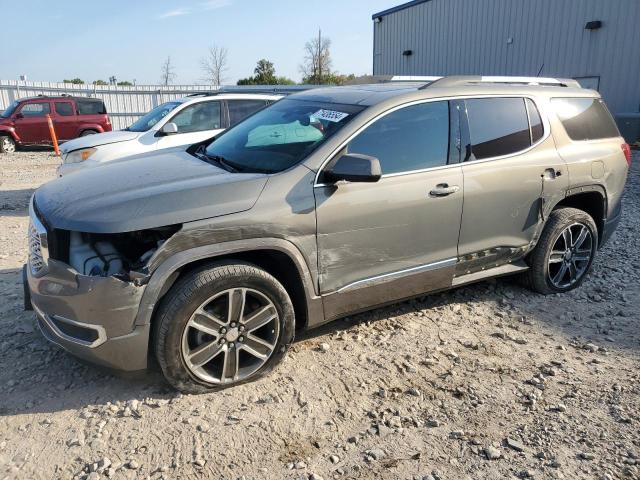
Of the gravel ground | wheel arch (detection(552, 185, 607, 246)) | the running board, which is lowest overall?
the gravel ground

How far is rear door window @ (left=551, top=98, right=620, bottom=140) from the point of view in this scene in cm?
451

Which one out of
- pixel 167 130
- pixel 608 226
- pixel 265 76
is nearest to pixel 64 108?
pixel 167 130

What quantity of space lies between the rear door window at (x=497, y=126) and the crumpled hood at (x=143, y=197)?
5.70 ft

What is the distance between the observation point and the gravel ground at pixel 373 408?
2.63 metres

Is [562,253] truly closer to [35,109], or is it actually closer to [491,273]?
[491,273]

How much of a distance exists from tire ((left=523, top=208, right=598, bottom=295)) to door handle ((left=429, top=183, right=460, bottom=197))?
4.07ft

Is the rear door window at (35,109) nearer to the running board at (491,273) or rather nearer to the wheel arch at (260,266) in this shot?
the wheel arch at (260,266)

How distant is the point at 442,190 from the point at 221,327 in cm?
178

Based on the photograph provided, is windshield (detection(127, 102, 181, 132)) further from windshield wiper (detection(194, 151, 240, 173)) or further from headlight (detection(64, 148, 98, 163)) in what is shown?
windshield wiper (detection(194, 151, 240, 173))

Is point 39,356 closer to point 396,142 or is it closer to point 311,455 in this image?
point 311,455

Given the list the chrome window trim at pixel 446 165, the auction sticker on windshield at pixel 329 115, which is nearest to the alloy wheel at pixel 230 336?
the chrome window trim at pixel 446 165

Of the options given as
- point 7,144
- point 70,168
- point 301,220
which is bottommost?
point 7,144

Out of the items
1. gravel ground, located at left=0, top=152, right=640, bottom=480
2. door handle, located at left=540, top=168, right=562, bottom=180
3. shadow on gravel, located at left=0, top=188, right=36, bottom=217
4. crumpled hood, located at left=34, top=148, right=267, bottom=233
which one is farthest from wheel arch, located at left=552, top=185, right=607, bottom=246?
shadow on gravel, located at left=0, top=188, right=36, bottom=217

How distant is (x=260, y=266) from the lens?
3.35 meters
